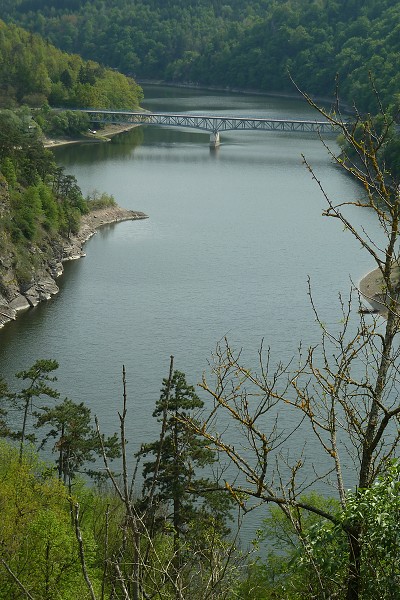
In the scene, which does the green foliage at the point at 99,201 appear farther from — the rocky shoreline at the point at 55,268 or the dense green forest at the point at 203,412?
the dense green forest at the point at 203,412

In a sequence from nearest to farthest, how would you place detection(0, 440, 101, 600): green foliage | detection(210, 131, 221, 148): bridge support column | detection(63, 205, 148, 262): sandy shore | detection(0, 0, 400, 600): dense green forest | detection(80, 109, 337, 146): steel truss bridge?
detection(0, 0, 400, 600): dense green forest
detection(0, 440, 101, 600): green foliage
detection(63, 205, 148, 262): sandy shore
detection(210, 131, 221, 148): bridge support column
detection(80, 109, 337, 146): steel truss bridge

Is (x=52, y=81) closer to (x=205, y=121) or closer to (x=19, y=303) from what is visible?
(x=205, y=121)

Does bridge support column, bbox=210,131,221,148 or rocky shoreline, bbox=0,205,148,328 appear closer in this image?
rocky shoreline, bbox=0,205,148,328

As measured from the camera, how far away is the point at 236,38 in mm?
85938

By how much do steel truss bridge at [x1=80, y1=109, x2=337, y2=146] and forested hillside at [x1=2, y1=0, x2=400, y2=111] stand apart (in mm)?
4027

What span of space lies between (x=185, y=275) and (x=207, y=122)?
28.2 meters

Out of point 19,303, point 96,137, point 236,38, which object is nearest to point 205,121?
point 96,137

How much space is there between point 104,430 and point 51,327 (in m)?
6.36

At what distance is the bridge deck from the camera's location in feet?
172

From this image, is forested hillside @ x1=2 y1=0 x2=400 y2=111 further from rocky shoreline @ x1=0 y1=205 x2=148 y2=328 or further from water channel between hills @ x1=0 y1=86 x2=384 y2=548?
rocky shoreline @ x1=0 y1=205 x2=148 y2=328

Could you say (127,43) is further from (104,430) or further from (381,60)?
(104,430)

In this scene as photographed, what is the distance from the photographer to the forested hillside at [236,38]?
65250 millimetres

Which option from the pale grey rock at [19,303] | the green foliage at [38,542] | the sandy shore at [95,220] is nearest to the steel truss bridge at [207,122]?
the sandy shore at [95,220]

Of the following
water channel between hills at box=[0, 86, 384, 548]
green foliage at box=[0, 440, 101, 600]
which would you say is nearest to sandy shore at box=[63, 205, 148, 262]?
water channel between hills at box=[0, 86, 384, 548]
